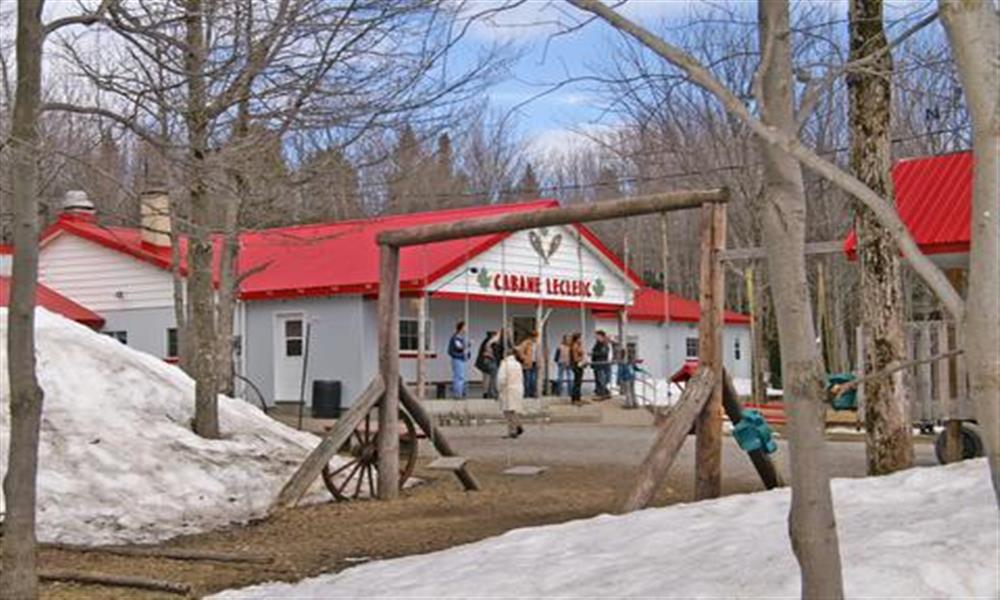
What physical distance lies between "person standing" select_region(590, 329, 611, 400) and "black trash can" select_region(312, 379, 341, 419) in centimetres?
543

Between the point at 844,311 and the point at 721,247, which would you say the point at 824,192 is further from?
the point at 721,247

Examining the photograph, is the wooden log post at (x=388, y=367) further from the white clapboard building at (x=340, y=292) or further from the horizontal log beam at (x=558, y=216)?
the white clapboard building at (x=340, y=292)

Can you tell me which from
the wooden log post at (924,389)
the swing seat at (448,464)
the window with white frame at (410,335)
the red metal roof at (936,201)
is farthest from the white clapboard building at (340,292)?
the wooden log post at (924,389)

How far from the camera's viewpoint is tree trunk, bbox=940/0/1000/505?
354 centimetres

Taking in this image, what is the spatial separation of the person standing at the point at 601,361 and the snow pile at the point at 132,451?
12668 millimetres

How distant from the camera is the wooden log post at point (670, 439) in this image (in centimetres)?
938

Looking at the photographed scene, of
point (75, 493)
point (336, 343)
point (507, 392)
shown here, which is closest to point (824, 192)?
point (336, 343)

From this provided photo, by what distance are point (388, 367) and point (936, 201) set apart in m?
6.28

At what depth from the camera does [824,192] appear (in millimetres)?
31531

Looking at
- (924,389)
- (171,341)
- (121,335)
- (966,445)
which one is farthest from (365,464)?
(121,335)

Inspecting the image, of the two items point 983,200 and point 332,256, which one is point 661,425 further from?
point 332,256

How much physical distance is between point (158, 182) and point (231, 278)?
663 cm

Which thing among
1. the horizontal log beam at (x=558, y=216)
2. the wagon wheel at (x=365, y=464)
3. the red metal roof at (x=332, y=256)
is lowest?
the wagon wheel at (x=365, y=464)

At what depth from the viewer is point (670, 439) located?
9742 millimetres
